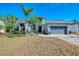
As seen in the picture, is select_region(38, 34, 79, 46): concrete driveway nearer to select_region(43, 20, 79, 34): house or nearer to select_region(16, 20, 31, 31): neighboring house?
select_region(43, 20, 79, 34): house

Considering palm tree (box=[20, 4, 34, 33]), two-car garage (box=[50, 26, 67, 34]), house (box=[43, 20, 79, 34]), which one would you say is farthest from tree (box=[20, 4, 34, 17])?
Answer: two-car garage (box=[50, 26, 67, 34])

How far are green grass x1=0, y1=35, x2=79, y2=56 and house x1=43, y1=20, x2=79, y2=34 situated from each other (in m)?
0.16

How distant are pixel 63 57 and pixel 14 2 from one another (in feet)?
3.98

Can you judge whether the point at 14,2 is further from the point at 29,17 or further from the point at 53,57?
the point at 53,57

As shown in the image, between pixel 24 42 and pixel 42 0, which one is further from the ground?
pixel 42 0

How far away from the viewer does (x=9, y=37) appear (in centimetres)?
1133

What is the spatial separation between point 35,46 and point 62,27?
552mm

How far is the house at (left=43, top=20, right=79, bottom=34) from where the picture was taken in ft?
37.2

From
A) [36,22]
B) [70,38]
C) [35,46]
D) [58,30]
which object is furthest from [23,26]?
[70,38]

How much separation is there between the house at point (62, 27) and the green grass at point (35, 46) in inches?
6.2

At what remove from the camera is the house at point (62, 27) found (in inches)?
446

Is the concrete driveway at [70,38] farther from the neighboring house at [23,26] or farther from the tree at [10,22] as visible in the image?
the tree at [10,22]

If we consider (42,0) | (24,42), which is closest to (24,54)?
(24,42)

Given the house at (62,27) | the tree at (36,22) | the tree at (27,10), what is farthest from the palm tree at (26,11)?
the house at (62,27)
